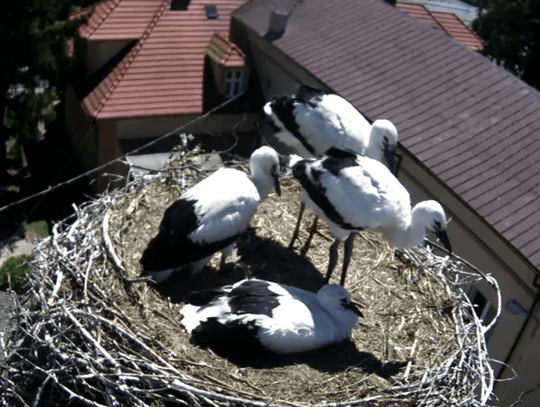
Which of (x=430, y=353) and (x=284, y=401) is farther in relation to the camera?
(x=430, y=353)

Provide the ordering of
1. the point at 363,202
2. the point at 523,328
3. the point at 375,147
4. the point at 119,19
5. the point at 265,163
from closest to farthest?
the point at 363,202 < the point at 265,163 < the point at 375,147 < the point at 523,328 < the point at 119,19

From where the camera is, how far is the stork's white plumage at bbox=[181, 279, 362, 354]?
16.4 ft

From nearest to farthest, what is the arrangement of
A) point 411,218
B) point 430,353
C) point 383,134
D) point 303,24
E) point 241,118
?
point 430,353, point 411,218, point 383,134, point 303,24, point 241,118

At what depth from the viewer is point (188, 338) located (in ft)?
16.7

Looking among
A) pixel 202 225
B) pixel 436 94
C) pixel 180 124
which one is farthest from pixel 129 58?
pixel 202 225

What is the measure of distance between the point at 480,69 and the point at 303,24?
10.6ft

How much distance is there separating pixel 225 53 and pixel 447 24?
7110mm

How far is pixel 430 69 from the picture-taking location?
1020 centimetres

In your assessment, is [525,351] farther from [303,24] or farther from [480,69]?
[303,24]

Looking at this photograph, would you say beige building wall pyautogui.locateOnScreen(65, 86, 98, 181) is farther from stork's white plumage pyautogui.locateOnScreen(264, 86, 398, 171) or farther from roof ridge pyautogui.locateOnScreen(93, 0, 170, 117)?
stork's white plumage pyautogui.locateOnScreen(264, 86, 398, 171)

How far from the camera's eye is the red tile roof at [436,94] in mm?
7938

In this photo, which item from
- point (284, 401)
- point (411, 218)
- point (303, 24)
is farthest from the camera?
point (303, 24)

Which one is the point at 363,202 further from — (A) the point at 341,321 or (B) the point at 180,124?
(B) the point at 180,124

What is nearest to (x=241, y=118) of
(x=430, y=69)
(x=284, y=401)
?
(x=430, y=69)
